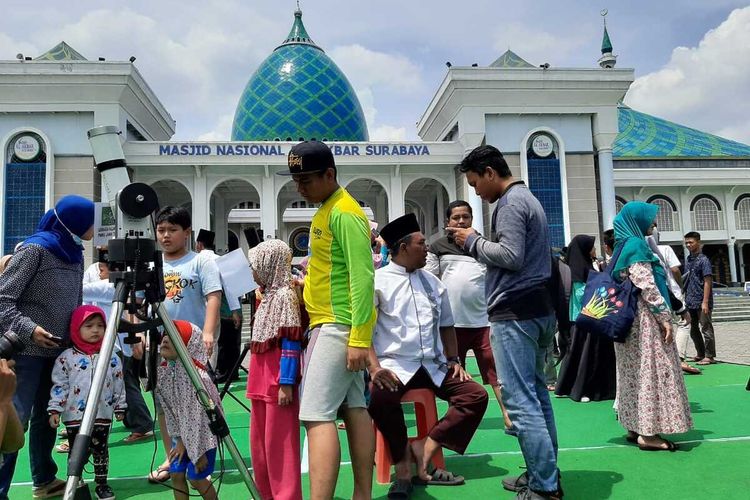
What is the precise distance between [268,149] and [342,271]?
18.1 meters

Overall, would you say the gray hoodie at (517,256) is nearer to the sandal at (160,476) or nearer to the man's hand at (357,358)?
the man's hand at (357,358)

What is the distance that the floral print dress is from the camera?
3.52 m

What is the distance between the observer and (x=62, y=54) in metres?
20.4

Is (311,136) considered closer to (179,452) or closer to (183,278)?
(183,278)

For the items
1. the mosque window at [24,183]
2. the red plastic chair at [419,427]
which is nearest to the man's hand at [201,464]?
the red plastic chair at [419,427]

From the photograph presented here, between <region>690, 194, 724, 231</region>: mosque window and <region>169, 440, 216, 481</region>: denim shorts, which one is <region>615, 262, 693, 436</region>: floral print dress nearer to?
<region>169, 440, 216, 481</region>: denim shorts

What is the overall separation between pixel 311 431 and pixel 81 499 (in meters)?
1.45

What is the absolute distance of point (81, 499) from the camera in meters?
2.78

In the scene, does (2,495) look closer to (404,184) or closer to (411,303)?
(411,303)

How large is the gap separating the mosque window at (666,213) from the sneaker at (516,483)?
30466mm

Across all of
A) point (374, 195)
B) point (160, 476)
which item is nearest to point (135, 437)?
point (160, 476)

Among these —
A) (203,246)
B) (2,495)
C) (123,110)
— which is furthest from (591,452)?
(123,110)

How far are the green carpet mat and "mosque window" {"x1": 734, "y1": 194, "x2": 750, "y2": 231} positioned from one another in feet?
100

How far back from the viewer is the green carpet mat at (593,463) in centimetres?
294
